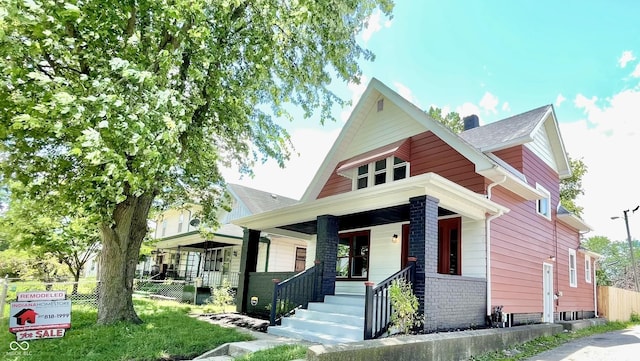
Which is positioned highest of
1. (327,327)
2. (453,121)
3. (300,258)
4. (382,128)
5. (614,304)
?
(453,121)

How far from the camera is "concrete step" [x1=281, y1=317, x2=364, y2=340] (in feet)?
23.6

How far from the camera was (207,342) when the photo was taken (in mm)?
7121

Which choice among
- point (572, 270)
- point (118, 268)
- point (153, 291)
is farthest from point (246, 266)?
point (572, 270)

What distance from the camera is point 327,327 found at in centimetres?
780

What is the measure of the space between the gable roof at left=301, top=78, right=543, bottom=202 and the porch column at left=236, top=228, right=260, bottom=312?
2483mm

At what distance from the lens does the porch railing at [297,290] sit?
9.22 meters

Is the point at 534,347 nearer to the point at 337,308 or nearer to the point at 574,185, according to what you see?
the point at 337,308

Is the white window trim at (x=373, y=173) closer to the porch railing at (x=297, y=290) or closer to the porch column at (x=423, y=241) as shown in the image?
the porch railing at (x=297, y=290)

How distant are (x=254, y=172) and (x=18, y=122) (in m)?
6.06

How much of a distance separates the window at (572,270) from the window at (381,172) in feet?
26.8

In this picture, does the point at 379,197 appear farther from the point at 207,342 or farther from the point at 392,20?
the point at 392,20

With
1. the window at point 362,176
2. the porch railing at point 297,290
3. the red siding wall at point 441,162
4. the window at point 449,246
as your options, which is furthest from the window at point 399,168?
the porch railing at point 297,290

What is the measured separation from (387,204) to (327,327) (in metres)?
2.79

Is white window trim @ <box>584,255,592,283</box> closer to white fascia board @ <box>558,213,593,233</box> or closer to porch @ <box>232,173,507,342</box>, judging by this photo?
white fascia board @ <box>558,213,593,233</box>
